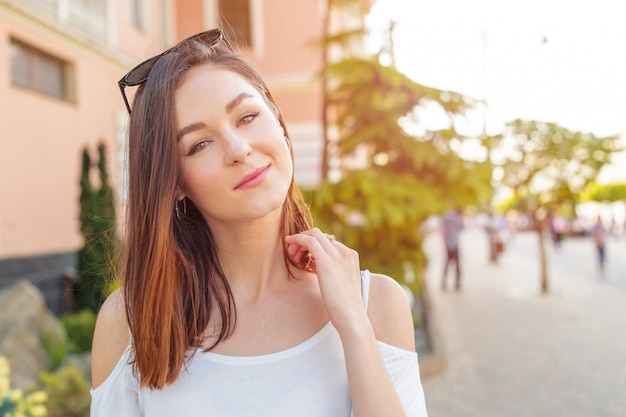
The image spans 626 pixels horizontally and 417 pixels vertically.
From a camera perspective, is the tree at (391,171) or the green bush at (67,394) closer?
the green bush at (67,394)

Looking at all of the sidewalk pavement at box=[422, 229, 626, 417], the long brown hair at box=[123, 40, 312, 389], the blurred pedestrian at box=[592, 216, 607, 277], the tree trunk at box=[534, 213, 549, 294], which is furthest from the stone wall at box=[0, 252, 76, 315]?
the blurred pedestrian at box=[592, 216, 607, 277]

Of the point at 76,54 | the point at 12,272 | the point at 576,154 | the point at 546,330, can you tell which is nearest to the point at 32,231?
the point at 12,272

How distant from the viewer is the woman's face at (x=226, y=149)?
5.01 feet

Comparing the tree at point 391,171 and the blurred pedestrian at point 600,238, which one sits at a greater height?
the tree at point 391,171

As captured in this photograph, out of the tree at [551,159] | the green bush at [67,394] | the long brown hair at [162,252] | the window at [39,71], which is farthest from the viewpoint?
the tree at [551,159]

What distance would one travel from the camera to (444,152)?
8352mm

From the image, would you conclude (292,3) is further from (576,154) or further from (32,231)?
(32,231)

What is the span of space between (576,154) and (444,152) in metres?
6.18

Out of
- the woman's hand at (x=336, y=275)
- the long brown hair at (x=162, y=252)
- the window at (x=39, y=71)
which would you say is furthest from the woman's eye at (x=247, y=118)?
the window at (x=39, y=71)

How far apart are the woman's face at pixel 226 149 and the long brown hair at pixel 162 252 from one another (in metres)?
0.03

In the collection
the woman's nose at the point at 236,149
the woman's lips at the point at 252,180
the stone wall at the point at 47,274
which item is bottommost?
the stone wall at the point at 47,274

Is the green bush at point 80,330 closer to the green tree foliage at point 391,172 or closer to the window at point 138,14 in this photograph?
the green tree foliage at point 391,172

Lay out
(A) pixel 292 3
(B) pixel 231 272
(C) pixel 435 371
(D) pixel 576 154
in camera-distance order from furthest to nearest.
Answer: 1. (A) pixel 292 3
2. (D) pixel 576 154
3. (C) pixel 435 371
4. (B) pixel 231 272

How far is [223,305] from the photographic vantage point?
1.68 metres
